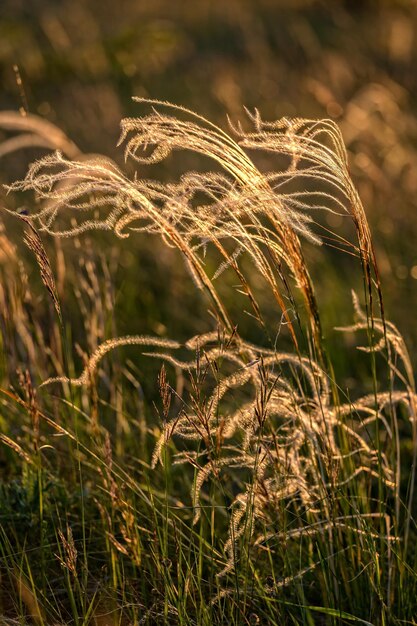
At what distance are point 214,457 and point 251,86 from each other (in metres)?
6.47

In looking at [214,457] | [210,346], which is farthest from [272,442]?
[210,346]

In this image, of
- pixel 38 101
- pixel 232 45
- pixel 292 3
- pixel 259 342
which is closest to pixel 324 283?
pixel 259 342

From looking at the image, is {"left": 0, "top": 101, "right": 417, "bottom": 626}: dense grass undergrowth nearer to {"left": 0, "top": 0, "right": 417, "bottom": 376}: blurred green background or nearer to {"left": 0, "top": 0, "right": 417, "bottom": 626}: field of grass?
{"left": 0, "top": 0, "right": 417, "bottom": 626}: field of grass

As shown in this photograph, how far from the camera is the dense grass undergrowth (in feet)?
5.18

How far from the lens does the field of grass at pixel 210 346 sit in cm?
161

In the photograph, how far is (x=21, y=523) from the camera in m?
2.09

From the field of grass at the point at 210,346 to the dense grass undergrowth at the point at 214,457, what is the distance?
0.01m

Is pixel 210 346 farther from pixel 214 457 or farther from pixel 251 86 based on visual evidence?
pixel 251 86

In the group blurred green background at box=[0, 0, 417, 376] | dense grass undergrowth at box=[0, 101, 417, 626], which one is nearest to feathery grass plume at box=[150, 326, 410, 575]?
dense grass undergrowth at box=[0, 101, 417, 626]

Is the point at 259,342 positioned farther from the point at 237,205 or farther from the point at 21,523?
the point at 237,205

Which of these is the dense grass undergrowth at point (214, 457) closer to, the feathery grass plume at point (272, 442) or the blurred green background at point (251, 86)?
the feathery grass plume at point (272, 442)

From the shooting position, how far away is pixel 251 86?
8211 mm

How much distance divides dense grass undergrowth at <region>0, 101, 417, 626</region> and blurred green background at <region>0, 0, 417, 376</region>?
2.09 ft

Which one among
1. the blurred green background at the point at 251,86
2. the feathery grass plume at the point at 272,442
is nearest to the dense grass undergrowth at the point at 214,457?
the feathery grass plume at the point at 272,442
